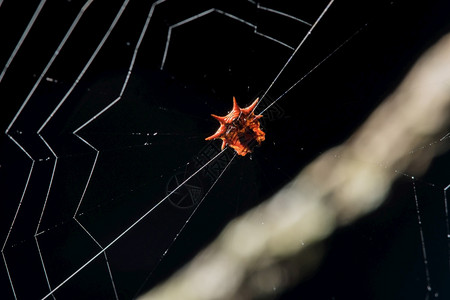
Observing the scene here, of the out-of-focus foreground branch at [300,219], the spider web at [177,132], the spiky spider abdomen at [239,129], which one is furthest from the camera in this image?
the out-of-focus foreground branch at [300,219]

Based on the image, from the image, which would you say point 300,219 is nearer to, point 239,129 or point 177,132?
point 239,129

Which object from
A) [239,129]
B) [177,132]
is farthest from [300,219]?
[177,132]

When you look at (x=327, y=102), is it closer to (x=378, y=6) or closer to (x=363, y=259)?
(x=378, y=6)

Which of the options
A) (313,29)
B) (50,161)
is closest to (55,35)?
(50,161)

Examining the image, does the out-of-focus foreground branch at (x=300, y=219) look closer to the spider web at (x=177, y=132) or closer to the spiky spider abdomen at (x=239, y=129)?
the spider web at (x=177, y=132)

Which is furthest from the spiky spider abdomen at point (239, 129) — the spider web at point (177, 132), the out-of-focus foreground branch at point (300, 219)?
the out-of-focus foreground branch at point (300, 219)

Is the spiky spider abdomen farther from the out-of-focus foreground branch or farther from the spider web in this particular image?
the out-of-focus foreground branch

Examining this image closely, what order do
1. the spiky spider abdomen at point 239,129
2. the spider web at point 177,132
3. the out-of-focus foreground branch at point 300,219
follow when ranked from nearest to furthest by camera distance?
the spider web at point 177,132 < the spiky spider abdomen at point 239,129 < the out-of-focus foreground branch at point 300,219
